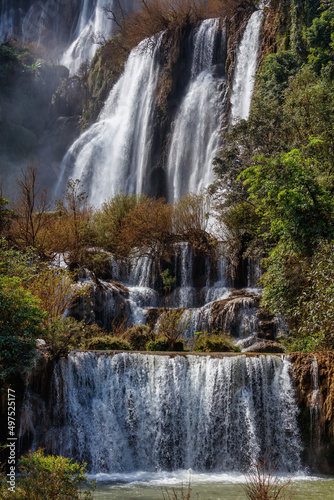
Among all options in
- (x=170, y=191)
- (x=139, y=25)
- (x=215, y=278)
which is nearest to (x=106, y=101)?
(x=139, y=25)

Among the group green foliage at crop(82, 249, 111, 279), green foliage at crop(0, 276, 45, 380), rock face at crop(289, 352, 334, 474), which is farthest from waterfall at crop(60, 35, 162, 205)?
green foliage at crop(0, 276, 45, 380)

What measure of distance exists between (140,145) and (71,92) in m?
15.2

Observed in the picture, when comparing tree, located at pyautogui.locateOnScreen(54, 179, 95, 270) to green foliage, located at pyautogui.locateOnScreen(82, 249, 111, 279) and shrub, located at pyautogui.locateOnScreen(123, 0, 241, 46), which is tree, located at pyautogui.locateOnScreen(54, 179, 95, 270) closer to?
green foliage, located at pyautogui.locateOnScreen(82, 249, 111, 279)

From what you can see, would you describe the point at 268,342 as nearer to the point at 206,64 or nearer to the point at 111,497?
the point at 111,497

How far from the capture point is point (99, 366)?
460 inches

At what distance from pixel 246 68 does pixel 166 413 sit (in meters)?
23.1

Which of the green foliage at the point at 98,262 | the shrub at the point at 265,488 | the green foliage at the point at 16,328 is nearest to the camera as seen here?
the shrub at the point at 265,488

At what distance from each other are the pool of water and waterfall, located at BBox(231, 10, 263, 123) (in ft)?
70.4

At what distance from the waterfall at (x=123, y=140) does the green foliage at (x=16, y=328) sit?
22.1m

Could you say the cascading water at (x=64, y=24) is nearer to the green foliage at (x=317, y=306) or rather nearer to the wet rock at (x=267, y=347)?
the wet rock at (x=267, y=347)

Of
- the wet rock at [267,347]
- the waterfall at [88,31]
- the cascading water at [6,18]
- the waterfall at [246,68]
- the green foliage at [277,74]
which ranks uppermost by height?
the cascading water at [6,18]

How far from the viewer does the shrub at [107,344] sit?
13.9m

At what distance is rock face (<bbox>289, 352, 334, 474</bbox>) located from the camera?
10664 millimetres

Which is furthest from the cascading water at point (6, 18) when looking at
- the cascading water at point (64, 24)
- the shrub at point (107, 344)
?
the shrub at point (107, 344)
